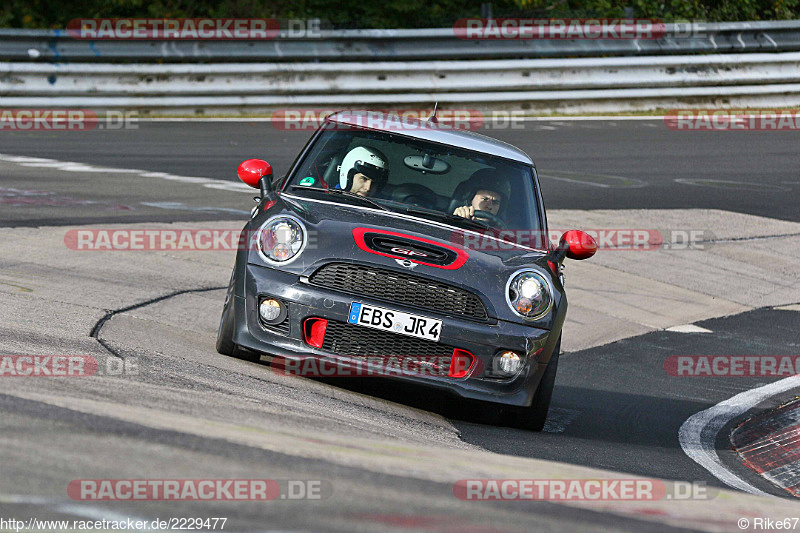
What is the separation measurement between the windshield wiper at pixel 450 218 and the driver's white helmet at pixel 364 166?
1.01 ft

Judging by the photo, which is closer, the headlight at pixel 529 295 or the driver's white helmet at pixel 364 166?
the headlight at pixel 529 295

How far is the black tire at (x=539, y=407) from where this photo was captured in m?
6.18

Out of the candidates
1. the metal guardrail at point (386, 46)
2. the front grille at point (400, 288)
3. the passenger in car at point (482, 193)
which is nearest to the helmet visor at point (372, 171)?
the passenger in car at point (482, 193)

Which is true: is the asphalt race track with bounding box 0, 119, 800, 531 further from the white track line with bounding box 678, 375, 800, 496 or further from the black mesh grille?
the black mesh grille

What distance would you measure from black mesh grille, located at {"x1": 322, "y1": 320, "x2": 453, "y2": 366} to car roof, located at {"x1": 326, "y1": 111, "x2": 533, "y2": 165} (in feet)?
5.63

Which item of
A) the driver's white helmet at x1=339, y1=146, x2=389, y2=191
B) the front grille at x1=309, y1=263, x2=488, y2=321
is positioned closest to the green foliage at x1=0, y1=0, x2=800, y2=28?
the driver's white helmet at x1=339, y1=146, x2=389, y2=191

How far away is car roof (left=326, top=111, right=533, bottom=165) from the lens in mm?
7132

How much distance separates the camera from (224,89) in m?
18.8

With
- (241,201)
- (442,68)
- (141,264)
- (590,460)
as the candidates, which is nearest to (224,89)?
(442,68)

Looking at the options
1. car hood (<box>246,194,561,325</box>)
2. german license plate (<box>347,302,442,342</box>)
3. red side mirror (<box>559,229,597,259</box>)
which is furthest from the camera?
red side mirror (<box>559,229,597,259</box>)

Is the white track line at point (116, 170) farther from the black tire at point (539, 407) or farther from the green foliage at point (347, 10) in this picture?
the green foliage at point (347, 10)

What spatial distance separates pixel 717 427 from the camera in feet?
22.7

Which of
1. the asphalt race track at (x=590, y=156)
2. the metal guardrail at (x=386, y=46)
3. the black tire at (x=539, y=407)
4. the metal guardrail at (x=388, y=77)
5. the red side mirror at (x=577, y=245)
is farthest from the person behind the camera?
the metal guardrail at (x=386, y=46)

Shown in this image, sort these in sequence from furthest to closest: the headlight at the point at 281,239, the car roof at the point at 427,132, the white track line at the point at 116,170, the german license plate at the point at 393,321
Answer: the white track line at the point at 116,170, the car roof at the point at 427,132, the headlight at the point at 281,239, the german license plate at the point at 393,321
